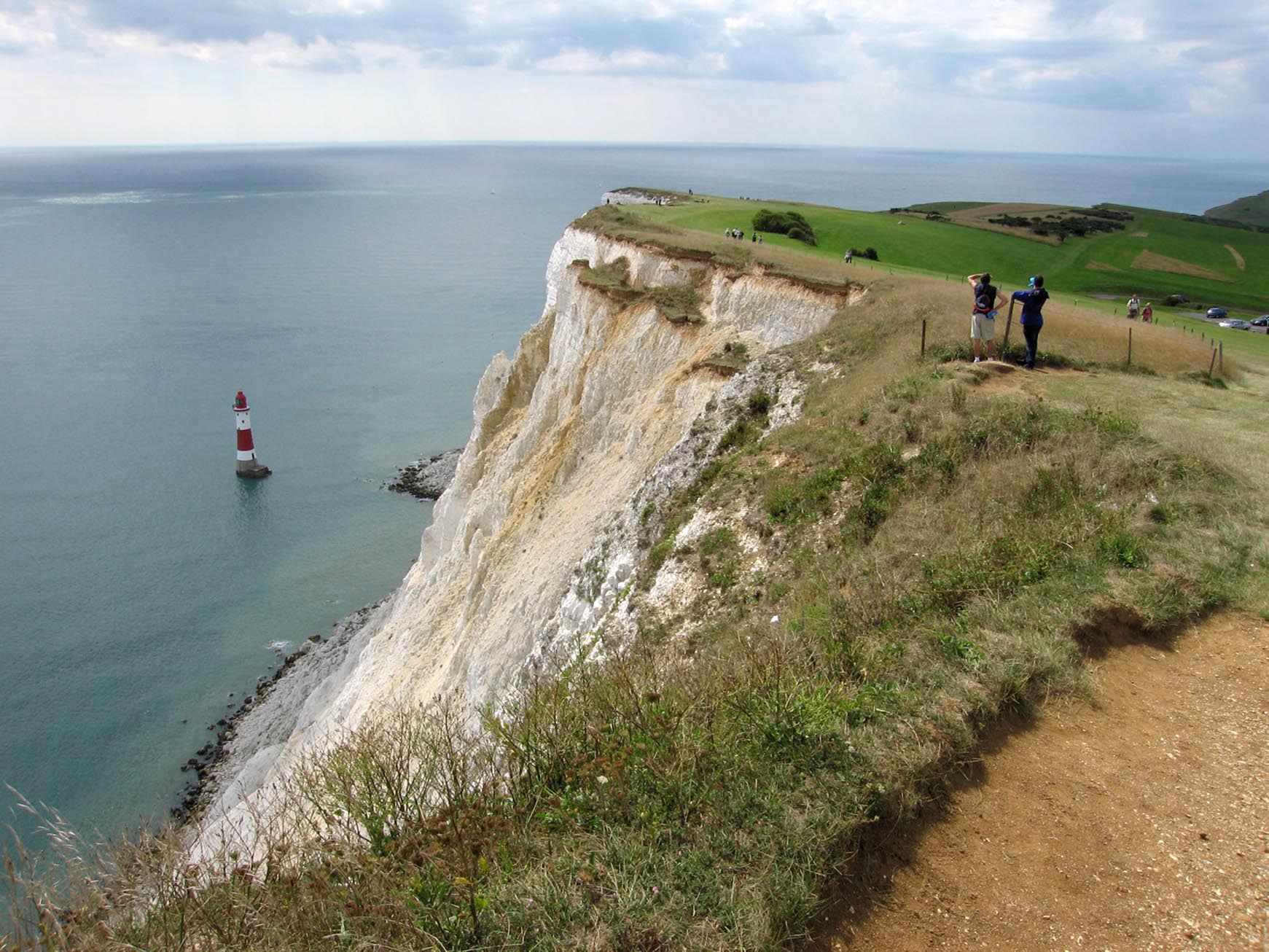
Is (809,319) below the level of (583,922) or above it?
above

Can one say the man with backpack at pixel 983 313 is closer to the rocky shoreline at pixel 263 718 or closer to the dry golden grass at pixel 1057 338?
the dry golden grass at pixel 1057 338

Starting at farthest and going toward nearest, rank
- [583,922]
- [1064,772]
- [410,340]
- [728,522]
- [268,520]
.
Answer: [410,340]
[268,520]
[728,522]
[1064,772]
[583,922]

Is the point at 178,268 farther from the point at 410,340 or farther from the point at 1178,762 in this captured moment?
the point at 1178,762

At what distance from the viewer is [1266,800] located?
6.50 m

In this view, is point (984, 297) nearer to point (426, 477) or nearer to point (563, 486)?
point (563, 486)

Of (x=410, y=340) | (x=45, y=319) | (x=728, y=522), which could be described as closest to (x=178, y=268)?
(x=45, y=319)

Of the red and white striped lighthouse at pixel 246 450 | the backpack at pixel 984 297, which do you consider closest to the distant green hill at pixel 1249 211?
the backpack at pixel 984 297

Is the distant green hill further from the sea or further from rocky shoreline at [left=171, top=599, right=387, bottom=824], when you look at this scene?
rocky shoreline at [left=171, top=599, right=387, bottom=824]

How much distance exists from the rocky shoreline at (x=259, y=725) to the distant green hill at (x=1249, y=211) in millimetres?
153164

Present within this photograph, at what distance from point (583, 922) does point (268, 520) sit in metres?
39.9

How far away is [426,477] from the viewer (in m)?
45.7

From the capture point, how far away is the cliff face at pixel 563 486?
1888 cm

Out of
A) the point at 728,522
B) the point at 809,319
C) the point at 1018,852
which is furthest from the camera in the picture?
the point at 809,319

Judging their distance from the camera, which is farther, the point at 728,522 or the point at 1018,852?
the point at 728,522
